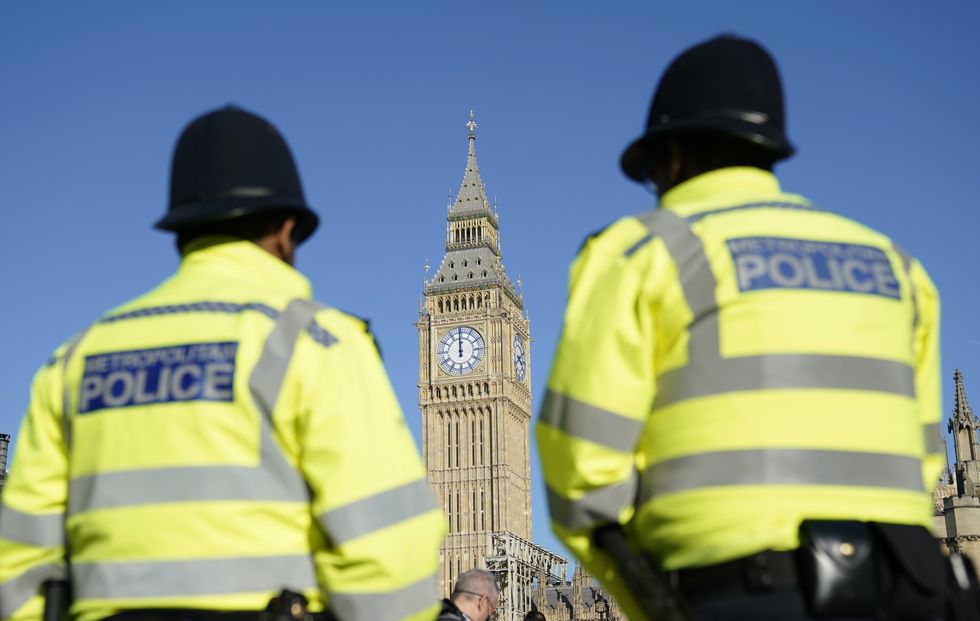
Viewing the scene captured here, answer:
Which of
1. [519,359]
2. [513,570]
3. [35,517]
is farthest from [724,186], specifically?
[519,359]

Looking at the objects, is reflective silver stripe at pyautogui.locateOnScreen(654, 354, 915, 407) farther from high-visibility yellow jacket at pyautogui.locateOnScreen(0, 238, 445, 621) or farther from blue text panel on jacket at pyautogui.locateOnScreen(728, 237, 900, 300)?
high-visibility yellow jacket at pyautogui.locateOnScreen(0, 238, 445, 621)

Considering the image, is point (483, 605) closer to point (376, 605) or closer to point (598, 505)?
point (376, 605)

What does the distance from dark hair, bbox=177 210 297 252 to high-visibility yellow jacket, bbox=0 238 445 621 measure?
0.26m

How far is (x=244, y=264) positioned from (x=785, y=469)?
1.55m

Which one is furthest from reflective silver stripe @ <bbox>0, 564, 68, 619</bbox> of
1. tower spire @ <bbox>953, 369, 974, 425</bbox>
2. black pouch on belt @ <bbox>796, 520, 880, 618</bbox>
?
tower spire @ <bbox>953, 369, 974, 425</bbox>

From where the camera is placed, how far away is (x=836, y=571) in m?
2.85

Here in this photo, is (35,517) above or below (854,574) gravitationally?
above

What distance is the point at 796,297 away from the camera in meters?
3.13

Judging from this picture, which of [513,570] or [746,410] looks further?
[513,570]

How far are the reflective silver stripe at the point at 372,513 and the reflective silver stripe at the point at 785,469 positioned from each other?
0.63 metres

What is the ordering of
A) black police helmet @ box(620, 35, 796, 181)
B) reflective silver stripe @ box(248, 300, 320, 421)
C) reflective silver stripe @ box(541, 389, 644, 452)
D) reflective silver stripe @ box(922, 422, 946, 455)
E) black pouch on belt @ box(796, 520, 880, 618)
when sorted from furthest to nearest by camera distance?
reflective silver stripe @ box(922, 422, 946, 455) < black police helmet @ box(620, 35, 796, 181) < reflective silver stripe @ box(248, 300, 320, 421) < reflective silver stripe @ box(541, 389, 644, 452) < black pouch on belt @ box(796, 520, 880, 618)

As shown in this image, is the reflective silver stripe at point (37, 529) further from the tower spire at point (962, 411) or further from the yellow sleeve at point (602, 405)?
the tower spire at point (962, 411)

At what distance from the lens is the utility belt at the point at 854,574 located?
2.85 meters

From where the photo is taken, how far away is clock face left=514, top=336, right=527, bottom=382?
77.4 metres
